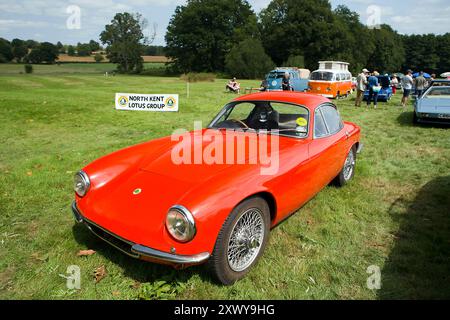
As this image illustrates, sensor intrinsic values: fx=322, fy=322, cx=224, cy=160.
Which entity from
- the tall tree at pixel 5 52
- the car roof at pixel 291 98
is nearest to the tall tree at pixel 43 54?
the tall tree at pixel 5 52

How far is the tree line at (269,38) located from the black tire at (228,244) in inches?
1893

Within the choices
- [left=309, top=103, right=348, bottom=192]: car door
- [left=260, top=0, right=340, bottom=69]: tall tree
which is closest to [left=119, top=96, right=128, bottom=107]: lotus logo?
[left=309, top=103, right=348, bottom=192]: car door

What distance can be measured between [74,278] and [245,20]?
240 feet

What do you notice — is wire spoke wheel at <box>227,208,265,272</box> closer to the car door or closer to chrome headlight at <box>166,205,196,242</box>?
chrome headlight at <box>166,205,196,242</box>

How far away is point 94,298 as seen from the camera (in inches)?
109

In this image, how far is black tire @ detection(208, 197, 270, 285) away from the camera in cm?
268

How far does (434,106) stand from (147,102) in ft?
33.2

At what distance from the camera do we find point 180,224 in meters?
2.54

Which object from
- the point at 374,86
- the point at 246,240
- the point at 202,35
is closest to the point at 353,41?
the point at 202,35

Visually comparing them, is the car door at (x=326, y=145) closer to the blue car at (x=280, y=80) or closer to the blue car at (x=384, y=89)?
the blue car at (x=384, y=89)

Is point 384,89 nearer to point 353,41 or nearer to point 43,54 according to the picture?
point 353,41

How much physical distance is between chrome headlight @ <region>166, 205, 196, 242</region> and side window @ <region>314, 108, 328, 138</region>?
227 centimetres

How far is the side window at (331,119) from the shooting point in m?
4.53

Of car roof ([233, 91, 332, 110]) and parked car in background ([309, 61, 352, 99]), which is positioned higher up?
parked car in background ([309, 61, 352, 99])
